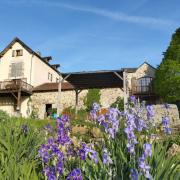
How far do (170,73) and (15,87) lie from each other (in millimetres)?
13674

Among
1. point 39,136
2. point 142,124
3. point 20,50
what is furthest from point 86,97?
point 142,124

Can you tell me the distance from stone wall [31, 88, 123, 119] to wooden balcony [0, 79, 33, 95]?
108cm

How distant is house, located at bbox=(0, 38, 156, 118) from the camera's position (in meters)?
29.4

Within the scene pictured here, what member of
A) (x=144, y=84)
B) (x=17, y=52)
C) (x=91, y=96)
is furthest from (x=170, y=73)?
(x=17, y=52)

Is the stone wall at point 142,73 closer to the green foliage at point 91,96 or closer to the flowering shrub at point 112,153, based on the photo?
the green foliage at point 91,96

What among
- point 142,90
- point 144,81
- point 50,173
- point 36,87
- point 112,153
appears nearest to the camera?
point 50,173

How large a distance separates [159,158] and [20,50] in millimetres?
30215

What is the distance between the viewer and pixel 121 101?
91.2 feet

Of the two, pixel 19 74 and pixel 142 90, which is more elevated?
pixel 19 74

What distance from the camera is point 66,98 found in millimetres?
30359

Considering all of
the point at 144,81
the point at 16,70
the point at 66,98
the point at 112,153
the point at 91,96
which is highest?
the point at 16,70

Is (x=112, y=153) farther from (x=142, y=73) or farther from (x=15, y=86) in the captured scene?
(x=142, y=73)

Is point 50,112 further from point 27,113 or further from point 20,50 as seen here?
point 20,50

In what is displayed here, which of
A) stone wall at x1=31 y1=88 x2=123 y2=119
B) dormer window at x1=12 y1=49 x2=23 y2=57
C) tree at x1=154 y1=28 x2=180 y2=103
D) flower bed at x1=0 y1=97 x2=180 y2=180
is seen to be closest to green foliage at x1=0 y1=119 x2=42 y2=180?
flower bed at x1=0 y1=97 x2=180 y2=180
